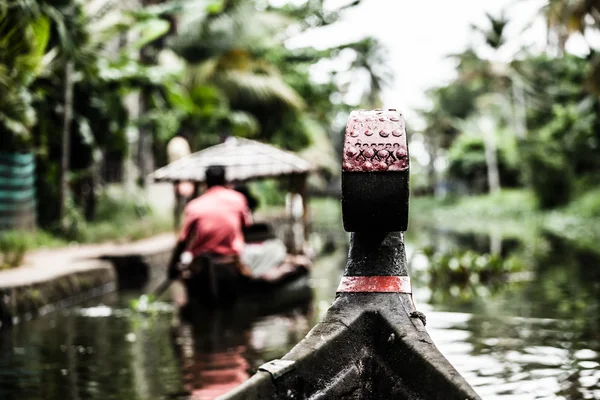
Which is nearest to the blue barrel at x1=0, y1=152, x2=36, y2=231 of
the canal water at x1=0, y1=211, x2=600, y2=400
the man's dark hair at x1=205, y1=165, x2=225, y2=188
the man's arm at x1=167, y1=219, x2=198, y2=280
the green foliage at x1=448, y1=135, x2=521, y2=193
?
the canal water at x1=0, y1=211, x2=600, y2=400

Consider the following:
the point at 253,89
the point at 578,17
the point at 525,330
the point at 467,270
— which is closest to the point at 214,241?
the point at 525,330

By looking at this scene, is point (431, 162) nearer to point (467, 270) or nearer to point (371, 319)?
point (467, 270)

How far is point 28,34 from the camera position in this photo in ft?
39.4

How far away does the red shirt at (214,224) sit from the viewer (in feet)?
31.2

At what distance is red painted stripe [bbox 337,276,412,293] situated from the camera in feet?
11.6

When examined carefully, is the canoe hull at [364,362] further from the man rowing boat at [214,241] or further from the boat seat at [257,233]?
the boat seat at [257,233]

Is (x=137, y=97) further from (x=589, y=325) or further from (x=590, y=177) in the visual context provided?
(x=590, y=177)

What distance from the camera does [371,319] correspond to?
3.45m

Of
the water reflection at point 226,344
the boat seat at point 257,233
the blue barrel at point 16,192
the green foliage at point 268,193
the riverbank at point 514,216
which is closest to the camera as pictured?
the water reflection at point 226,344

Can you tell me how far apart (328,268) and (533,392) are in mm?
10369

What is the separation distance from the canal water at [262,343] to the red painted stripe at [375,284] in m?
1.81

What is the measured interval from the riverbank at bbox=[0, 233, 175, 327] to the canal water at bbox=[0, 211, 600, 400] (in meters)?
0.29

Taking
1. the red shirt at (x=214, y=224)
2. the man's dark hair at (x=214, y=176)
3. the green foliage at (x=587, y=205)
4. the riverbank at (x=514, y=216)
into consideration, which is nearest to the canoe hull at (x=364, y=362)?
the red shirt at (x=214, y=224)

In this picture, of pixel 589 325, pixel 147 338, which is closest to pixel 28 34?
pixel 147 338
